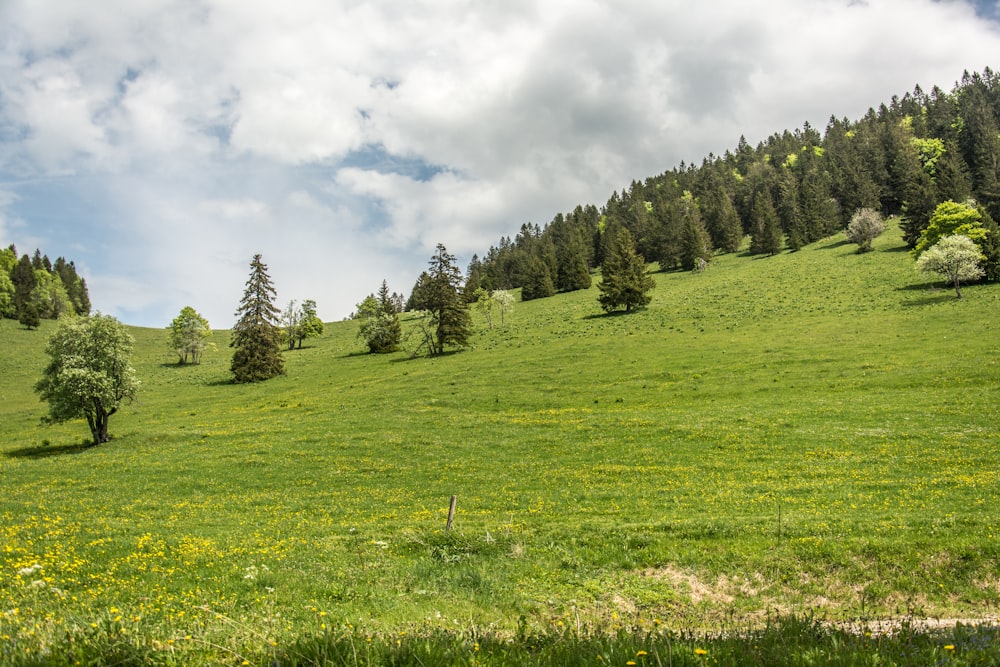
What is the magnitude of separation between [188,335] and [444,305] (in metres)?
53.7

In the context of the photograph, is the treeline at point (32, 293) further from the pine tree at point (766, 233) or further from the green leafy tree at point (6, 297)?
the pine tree at point (766, 233)

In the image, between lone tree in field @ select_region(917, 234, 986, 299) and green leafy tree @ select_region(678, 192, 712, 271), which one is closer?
lone tree in field @ select_region(917, 234, 986, 299)

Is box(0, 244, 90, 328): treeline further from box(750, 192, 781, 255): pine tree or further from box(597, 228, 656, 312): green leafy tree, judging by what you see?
box(750, 192, 781, 255): pine tree

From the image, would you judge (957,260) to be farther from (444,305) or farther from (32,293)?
(32,293)

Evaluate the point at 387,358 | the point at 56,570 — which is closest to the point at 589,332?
the point at 387,358

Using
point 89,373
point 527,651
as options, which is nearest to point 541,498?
point 527,651

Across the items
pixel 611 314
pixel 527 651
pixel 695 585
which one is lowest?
pixel 695 585

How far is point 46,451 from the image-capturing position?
38438 millimetres

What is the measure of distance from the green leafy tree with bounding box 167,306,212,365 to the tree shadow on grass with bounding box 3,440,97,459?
2311 inches

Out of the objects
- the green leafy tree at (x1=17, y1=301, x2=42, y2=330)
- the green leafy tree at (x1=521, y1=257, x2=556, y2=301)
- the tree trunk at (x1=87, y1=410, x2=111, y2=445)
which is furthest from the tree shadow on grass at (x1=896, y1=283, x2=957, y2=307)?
the green leafy tree at (x1=17, y1=301, x2=42, y2=330)

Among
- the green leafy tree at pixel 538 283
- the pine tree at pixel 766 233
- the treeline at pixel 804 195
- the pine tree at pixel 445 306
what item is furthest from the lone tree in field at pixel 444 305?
the pine tree at pixel 766 233

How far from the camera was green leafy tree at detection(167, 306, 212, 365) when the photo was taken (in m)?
94.5

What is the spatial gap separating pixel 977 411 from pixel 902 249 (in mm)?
84785

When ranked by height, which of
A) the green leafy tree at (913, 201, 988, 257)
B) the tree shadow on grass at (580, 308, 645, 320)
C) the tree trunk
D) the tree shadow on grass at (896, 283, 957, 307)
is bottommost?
the tree trunk
